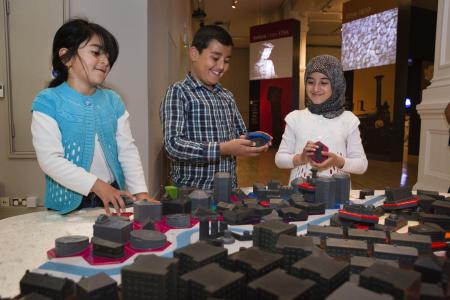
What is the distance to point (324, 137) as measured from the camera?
1.89 metres

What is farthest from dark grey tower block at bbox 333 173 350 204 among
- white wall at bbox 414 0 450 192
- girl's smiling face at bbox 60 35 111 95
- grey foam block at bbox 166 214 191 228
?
white wall at bbox 414 0 450 192

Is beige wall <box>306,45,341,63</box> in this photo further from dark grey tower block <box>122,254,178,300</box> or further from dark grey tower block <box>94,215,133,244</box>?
dark grey tower block <box>122,254,178,300</box>

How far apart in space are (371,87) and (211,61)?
6.85 metres

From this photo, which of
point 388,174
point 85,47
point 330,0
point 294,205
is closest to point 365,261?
point 294,205

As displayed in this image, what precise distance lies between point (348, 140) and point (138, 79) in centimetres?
157

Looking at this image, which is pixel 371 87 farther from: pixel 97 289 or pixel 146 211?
pixel 97 289

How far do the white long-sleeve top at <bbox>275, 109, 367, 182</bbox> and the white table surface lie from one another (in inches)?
26.0

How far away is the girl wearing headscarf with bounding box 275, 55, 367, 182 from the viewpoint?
6.06 ft

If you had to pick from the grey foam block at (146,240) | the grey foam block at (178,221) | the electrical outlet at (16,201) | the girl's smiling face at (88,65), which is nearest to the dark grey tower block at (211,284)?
the grey foam block at (146,240)

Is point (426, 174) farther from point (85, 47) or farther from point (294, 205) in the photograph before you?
point (85, 47)

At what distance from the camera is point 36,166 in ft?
9.86

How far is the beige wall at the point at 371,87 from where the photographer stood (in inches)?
289

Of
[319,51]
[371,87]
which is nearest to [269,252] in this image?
[371,87]

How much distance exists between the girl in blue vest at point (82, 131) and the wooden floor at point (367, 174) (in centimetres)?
345
